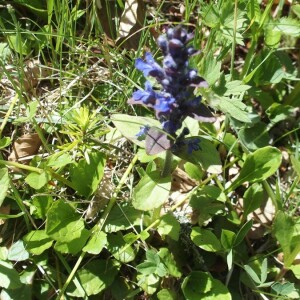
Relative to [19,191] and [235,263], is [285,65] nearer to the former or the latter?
[235,263]

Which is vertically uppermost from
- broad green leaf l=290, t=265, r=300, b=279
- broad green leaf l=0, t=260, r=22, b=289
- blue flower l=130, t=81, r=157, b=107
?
blue flower l=130, t=81, r=157, b=107

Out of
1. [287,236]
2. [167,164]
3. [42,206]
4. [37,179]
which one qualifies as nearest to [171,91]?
[167,164]

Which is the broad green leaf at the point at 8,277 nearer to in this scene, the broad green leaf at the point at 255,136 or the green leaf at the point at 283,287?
the green leaf at the point at 283,287

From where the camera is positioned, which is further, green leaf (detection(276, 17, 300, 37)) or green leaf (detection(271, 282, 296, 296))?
green leaf (detection(276, 17, 300, 37))

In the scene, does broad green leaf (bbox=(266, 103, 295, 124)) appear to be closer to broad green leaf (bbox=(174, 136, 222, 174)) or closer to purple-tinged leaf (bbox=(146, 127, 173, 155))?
broad green leaf (bbox=(174, 136, 222, 174))

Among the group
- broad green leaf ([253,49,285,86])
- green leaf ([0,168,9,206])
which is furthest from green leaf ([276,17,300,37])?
green leaf ([0,168,9,206])

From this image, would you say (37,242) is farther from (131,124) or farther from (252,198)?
(252,198)
